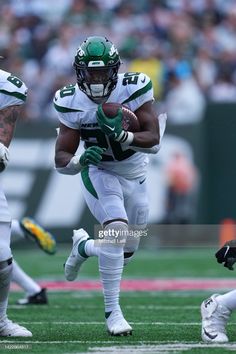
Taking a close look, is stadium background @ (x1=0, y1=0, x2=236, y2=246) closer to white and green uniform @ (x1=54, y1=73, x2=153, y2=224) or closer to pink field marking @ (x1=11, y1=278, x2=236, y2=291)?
pink field marking @ (x1=11, y1=278, x2=236, y2=291)

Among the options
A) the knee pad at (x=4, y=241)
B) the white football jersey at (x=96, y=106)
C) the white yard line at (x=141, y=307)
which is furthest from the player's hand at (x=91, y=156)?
the white yard line at (x=141, y=307)

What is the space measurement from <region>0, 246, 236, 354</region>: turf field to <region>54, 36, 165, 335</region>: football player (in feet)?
1.02

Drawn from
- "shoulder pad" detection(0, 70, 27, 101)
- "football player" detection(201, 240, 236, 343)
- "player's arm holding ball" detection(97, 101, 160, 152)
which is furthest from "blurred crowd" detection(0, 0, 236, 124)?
"football player" detection(201, 240, 236, 343)

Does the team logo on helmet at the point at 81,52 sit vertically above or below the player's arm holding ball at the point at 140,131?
above

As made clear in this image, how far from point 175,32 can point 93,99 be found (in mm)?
8012

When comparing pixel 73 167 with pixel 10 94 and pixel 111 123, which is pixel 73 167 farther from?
pixel 10 94

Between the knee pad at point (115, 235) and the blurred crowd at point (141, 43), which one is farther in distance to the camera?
the blurred crowd at point (141, 43)

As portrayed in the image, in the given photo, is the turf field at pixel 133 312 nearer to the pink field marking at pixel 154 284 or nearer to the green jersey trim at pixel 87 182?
the pink field marking at pixel 154 284

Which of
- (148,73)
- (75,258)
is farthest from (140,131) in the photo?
(148,73)

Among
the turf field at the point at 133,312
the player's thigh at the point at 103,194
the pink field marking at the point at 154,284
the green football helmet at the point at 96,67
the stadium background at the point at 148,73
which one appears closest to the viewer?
the turf field at the point at 133,312

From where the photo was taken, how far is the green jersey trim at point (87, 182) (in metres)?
5.89

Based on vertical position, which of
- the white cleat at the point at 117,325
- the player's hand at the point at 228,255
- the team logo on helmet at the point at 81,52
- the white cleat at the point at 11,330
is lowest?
the white cleat at the point at 117,325

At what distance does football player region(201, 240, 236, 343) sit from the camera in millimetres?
5262

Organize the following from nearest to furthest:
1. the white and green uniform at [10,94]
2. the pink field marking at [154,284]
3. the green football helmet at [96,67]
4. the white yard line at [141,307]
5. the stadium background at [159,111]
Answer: the white and green uniform at [10,94] < the green football helmet at [96,67] < the white yard line at [141,307] < the pink field marking at [154,284] < the stadium background at [159,111]
